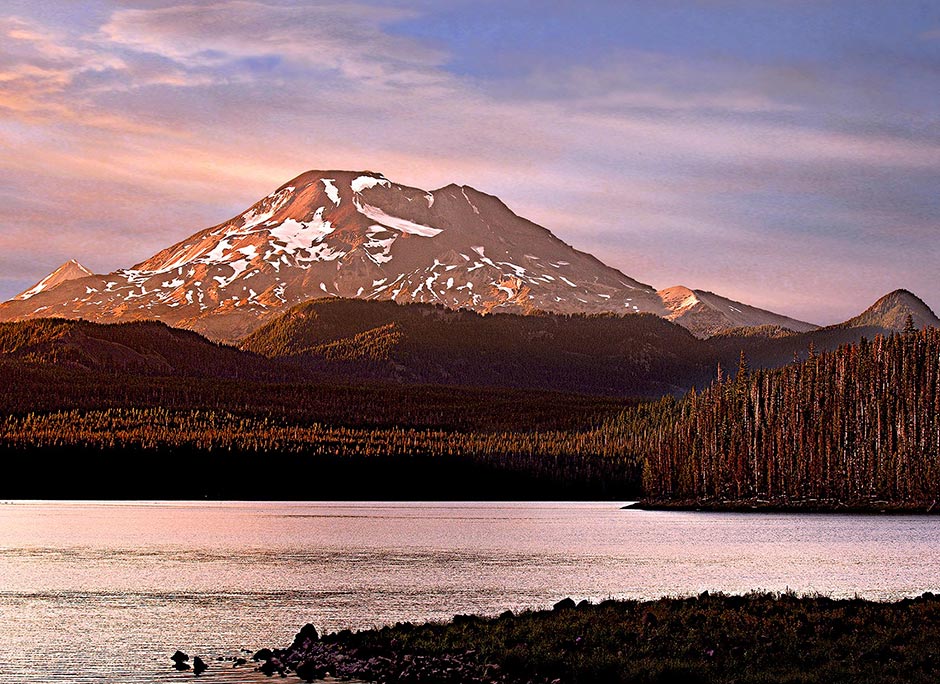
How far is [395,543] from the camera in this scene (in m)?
133

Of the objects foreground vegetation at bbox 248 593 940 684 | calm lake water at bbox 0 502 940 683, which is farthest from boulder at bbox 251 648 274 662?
calm lake water at bbox 0 502 940 683

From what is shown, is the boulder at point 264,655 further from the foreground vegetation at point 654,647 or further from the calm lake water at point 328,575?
the calm lake water at point 328,575

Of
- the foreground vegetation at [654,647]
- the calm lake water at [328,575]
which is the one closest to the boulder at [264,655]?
the foreground vegetation at [654,647]

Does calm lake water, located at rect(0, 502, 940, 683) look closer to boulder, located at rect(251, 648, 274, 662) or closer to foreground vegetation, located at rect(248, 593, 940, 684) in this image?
boulder, located at rect(251, 648, 274, 662)

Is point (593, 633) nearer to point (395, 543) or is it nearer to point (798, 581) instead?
point (798, 581)

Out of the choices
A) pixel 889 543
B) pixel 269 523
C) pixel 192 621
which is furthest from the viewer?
pixel 269 523

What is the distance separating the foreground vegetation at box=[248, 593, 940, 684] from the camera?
1543 inches

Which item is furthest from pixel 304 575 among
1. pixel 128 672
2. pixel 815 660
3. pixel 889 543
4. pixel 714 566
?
pixel 889 543

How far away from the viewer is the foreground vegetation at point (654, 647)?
3919 centimetres

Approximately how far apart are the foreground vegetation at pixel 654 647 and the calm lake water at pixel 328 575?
4638 millimetres

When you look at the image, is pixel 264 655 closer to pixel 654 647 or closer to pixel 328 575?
pixel 654 647

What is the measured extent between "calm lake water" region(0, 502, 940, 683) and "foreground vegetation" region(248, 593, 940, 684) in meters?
4.64

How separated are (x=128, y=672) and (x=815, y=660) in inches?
858

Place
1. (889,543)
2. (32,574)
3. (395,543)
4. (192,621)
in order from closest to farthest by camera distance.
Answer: (192,621) → (32,574) → (889,543) → (395,543)
